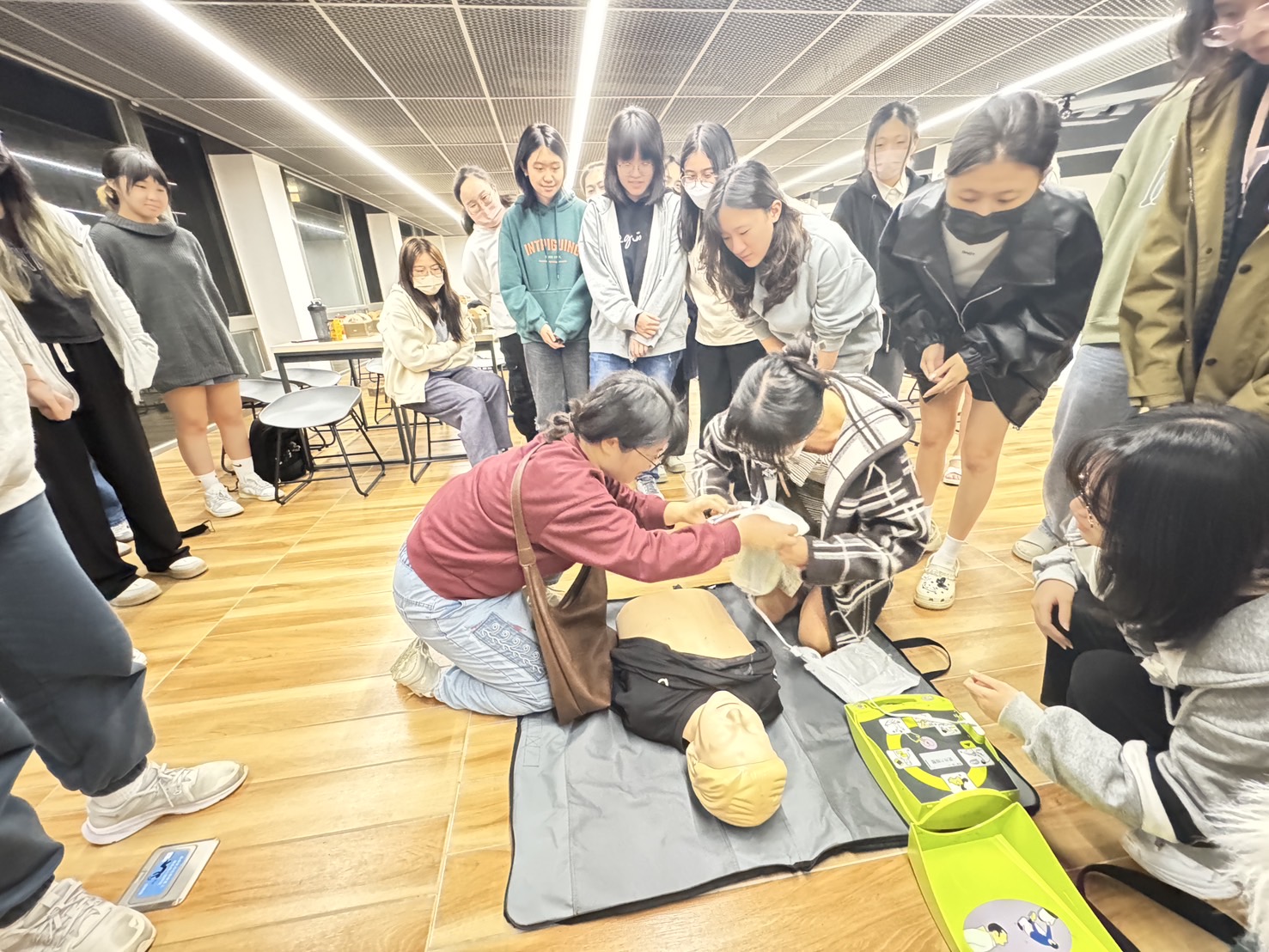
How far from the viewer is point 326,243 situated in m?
8.16

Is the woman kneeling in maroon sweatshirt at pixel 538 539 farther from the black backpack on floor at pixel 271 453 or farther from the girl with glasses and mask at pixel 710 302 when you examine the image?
the black backpack on floor at pixel 271 453

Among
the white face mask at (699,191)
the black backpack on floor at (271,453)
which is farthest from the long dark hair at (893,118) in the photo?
the black backpack on floor at (271,453)

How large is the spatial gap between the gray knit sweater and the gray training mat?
2.38m

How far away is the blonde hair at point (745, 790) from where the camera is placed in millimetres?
1031

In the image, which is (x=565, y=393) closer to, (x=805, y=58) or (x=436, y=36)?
(x=436, y=36)

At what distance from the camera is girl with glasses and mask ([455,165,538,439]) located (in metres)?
2.68

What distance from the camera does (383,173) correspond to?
6.89m

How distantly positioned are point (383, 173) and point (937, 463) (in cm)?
740

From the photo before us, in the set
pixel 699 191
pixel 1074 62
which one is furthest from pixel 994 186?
pixel 1074 62

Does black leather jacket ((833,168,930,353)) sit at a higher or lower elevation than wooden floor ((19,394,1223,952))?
higher

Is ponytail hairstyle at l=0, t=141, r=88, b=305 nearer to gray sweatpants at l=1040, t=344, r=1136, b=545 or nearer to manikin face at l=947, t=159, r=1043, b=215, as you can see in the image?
manikin face at l=947, t=159, r=1043, b=215

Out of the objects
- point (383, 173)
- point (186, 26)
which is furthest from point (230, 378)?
point (383, 173)

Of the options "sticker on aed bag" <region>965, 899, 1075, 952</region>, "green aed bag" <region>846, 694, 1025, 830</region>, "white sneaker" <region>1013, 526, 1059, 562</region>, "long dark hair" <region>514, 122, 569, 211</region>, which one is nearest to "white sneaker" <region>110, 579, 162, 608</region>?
"long dark hair" <region>514, 122, 569, 211</region>

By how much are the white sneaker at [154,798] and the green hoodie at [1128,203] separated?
2209 millimetres
